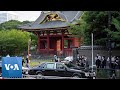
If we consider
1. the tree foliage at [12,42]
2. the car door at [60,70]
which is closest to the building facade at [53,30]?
the tree foliage at [12,42]

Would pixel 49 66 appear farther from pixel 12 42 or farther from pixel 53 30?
pixel 53 30

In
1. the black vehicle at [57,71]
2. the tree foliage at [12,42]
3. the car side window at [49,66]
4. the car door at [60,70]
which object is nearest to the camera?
the black vehicle at [57,71]

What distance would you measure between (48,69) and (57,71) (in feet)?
1.61

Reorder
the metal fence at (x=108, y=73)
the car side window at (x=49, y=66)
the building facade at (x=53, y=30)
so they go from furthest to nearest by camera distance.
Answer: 1. the building facade at (x=53, y=30)
2. the car side window at (x=49, y=66)
3. the metal fence at (x=108, y=73)

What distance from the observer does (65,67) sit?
46.7 ft

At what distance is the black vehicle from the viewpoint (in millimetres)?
13938

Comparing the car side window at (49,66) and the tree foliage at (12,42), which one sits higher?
the tree foliage at (12,42)

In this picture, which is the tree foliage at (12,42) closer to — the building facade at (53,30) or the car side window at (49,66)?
the building facade at (53,30)

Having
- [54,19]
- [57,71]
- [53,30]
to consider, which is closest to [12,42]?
[53,30]

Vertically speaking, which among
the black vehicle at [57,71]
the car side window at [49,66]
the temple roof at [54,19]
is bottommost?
the black vehicle at [57,71]

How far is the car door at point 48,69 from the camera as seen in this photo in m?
14.3

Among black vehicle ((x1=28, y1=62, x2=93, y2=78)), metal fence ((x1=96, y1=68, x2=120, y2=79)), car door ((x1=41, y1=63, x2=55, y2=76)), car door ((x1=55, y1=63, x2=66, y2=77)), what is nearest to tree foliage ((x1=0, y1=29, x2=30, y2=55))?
black vehicle ((x1=28, y1=62, x2=93, y2=78))
